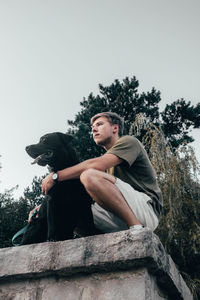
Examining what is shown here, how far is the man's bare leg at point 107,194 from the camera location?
7.34ft

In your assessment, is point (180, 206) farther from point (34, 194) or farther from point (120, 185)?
point (34, 194)

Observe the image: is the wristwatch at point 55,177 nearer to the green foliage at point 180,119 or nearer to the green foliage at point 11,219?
the green foliage at point 11,219

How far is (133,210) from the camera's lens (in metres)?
2.35

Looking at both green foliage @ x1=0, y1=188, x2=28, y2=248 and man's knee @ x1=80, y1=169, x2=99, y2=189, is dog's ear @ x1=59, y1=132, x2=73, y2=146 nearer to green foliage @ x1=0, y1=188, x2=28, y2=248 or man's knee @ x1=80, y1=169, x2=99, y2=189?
man's knee @ x1=80, y1=169, x2=99, y2=189

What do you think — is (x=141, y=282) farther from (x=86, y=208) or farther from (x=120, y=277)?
(x=86, y=208)

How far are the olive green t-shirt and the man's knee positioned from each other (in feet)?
0.99

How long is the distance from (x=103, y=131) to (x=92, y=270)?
125cm

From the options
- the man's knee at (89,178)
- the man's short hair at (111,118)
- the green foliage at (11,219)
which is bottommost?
the man's knee at (89,178)

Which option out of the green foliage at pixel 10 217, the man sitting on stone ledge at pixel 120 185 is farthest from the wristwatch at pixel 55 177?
the green foliage at pixel 10 217

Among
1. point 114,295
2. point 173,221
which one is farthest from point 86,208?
point 173,221

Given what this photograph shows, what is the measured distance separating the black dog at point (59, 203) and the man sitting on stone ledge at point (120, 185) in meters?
0.10

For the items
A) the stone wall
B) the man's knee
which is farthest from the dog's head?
the stone wall

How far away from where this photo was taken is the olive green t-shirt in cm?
253

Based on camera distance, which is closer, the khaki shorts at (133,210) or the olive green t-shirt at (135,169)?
the khaki shorts at (133,210)
